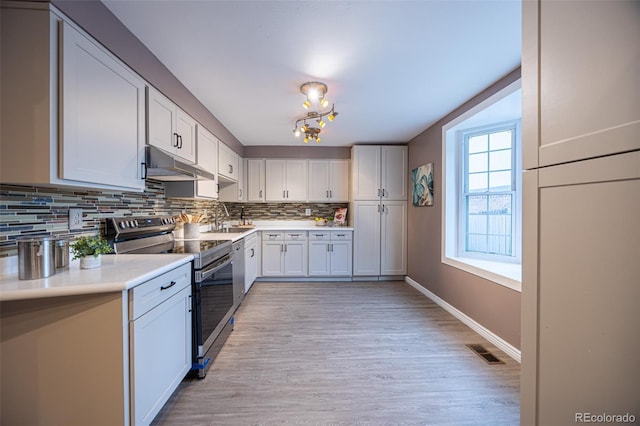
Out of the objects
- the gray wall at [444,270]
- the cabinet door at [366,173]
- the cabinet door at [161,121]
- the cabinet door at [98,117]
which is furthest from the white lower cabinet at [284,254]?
the cabinet door at [98,117]

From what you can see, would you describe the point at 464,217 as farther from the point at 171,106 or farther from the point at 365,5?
the point at 171,106

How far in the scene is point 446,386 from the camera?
5.57 feet

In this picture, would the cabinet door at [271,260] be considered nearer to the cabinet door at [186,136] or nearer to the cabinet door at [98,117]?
the cabinet door at [186,136]

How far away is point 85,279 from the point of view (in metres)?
1.13

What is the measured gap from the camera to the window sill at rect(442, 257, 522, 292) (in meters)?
2.04

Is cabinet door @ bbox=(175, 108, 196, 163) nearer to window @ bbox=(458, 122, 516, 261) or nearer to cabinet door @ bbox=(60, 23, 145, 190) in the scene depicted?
cabinet door @ bbox=(60, 23, 145, 190)

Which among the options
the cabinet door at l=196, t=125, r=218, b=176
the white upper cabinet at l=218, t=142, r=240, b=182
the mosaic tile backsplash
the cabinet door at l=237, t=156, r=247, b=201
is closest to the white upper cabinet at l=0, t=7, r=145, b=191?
the mosaic tile backsplash

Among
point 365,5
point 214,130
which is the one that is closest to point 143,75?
point 214,130

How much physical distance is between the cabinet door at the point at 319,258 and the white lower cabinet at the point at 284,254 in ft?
0.38

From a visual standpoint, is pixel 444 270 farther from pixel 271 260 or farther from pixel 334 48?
pixel 334 48

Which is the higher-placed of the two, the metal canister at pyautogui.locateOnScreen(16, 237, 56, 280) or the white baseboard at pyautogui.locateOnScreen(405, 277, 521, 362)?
the metal canister at pyautogui.locateOnScreen(16, 237, 56, 280)

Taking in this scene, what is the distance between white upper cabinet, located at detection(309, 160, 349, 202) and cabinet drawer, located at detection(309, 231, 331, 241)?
61 centimetres

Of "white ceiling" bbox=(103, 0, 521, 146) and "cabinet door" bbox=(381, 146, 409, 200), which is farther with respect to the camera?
"cabinet door" bbox=(381, 146, 409, 200)

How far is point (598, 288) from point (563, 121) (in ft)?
1.47
